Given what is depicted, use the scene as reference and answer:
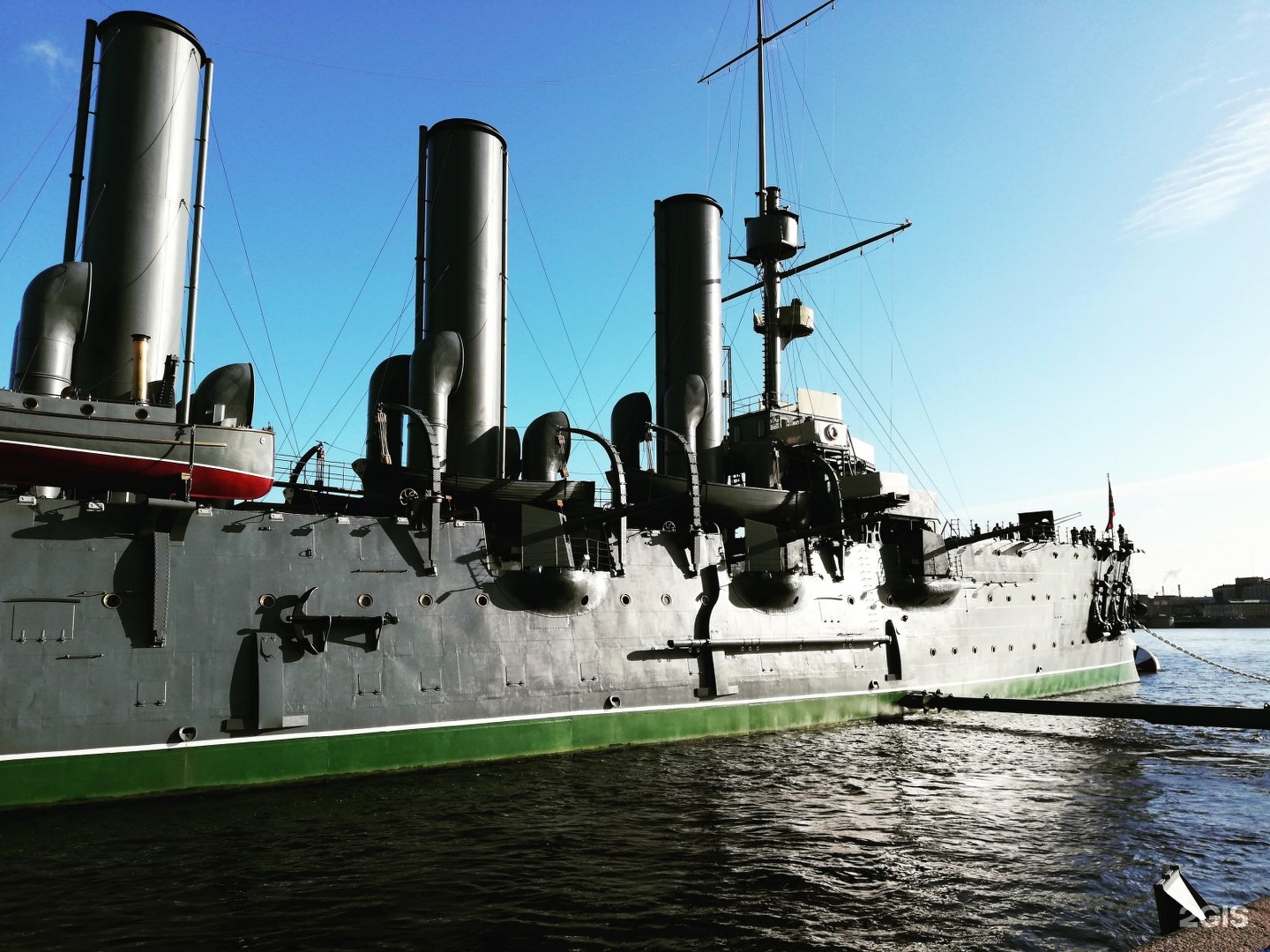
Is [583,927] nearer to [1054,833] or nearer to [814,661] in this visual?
[1054,833]

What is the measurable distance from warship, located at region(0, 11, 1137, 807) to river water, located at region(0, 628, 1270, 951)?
1.34 metres

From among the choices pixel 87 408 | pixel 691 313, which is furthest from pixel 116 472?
pixel 691 313

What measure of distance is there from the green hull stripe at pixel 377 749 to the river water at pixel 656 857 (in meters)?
0.32

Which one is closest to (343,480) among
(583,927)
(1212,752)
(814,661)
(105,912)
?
(105,912)

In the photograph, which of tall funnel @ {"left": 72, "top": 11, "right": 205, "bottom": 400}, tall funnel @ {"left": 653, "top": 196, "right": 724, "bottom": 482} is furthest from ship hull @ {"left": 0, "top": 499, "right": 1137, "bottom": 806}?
tall funnel @ {"left": 653, "top": 196, "right": 724, "bottom": 482}

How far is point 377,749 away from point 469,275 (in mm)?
12341

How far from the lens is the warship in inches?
496

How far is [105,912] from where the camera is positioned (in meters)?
7.95

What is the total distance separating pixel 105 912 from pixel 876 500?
2093 cm

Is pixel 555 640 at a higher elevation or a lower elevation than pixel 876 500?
lower

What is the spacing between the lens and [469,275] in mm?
21250

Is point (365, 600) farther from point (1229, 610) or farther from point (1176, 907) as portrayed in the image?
point (1229, 610)

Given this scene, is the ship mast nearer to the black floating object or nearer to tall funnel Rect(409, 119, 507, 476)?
tall funnel Rect(409, 119, 507, 476)

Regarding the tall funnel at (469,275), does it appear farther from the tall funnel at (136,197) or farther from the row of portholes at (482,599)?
the tall funnel at (136,197)
